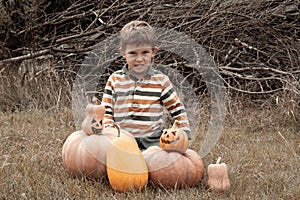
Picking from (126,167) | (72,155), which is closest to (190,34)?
(72,155)

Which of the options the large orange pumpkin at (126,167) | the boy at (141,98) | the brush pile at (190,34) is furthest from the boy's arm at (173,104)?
the brush pile at (190,34)

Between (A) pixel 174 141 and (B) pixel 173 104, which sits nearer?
(A) pixel 174 141

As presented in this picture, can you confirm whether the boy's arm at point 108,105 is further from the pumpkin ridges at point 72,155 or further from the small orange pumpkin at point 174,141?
the small orange pumpkin at point 174,141

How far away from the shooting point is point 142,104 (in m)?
2.85

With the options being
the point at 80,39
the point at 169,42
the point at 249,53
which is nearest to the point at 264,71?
the point at 249,53

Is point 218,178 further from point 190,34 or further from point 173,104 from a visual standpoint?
point 190,34

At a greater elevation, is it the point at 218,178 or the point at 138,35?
the point at 138,35

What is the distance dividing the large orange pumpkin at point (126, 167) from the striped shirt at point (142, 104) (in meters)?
0.30

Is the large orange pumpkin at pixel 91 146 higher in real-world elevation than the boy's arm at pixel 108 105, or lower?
lower

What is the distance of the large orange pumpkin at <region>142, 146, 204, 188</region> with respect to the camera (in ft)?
8.40

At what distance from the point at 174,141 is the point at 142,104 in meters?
0.37

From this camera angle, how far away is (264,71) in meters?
5.46

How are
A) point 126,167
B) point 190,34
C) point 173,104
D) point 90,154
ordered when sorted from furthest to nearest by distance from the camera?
1. point 190,34
2. point 173,104
3. point 90,154
4. point 126,167

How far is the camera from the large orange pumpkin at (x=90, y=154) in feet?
8.69
